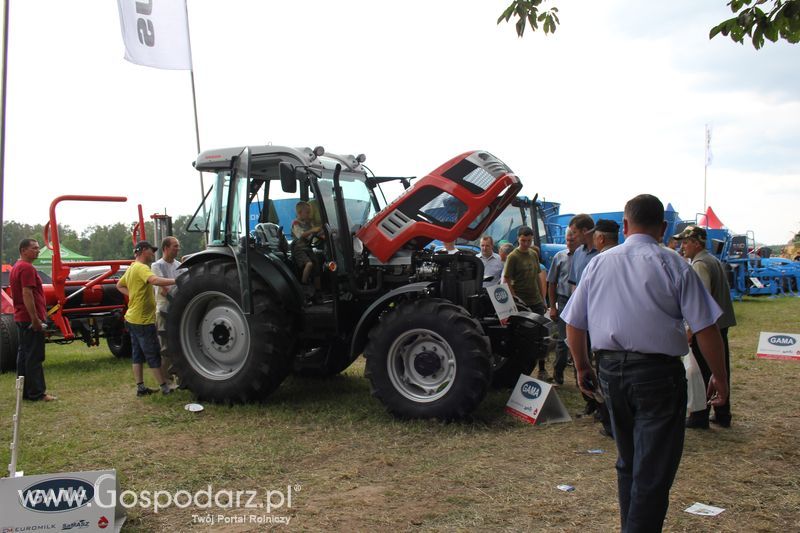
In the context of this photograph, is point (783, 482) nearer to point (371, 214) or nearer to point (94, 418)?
point (371, 214)

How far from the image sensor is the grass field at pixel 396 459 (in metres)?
3.65

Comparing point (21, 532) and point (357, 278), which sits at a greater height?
point (357, 278)

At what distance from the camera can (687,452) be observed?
4.69 m

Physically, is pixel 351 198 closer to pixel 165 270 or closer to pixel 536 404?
pixel 165 270

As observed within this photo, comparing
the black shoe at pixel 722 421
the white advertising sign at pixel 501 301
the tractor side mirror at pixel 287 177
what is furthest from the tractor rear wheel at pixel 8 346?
the black shoe at pixel 722 421

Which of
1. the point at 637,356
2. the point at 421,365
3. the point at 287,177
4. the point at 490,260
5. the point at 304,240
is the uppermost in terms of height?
the point at 287,177

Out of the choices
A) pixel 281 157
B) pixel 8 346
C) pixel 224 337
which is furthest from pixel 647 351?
pixel 8 346

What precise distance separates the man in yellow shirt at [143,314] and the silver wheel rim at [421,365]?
263 centimetres

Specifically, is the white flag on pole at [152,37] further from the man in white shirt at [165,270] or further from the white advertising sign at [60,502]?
the white advertising sign at [60,502]

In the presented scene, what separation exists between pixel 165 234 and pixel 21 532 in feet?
22.4

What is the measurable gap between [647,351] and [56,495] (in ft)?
9.15

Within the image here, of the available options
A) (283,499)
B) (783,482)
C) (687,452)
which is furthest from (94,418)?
(783,482)

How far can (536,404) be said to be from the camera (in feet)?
18.1

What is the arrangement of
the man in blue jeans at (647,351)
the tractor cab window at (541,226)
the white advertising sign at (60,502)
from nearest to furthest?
the man in blue jeans at (647,351) < the white advertising sign at (60,502) < the tractor cab window at (541,226)
